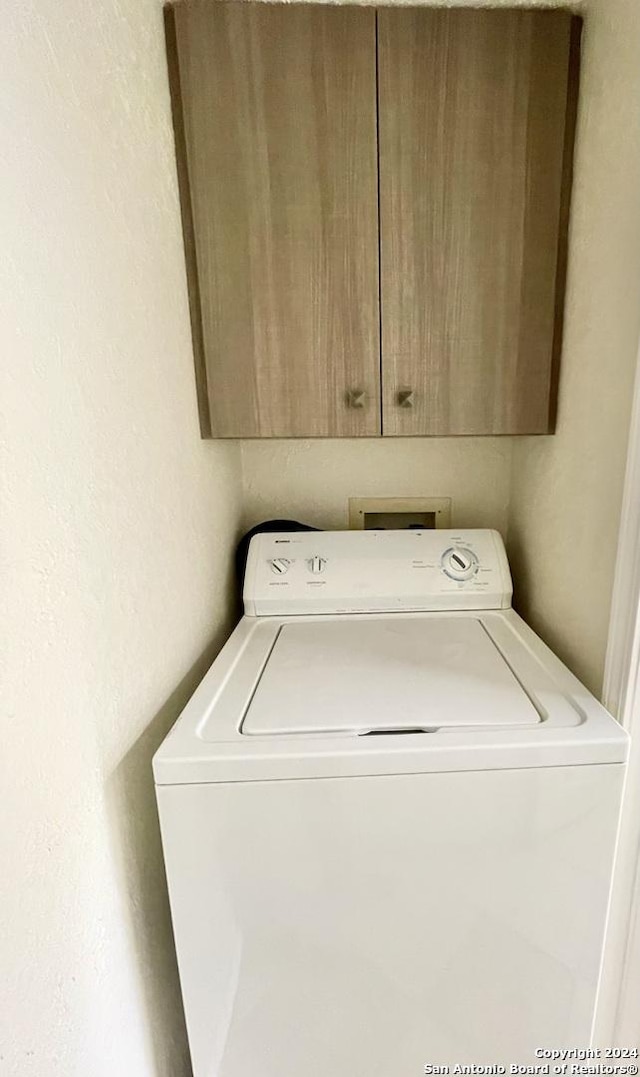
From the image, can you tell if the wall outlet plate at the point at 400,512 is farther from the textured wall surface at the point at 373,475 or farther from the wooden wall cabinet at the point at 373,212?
the wooden wall cabinet at the point at 373,212

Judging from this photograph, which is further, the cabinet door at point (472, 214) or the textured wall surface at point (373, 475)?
the textured wall surface at point (373, 475)

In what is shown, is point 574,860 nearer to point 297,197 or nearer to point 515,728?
point 515,728

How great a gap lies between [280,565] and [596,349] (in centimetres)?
76

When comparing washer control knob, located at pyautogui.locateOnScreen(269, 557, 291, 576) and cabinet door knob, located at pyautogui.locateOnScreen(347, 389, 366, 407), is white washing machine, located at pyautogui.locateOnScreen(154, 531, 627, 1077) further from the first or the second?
cabinet door knob, located at pyautogui.locateOnScreen(347, 389, 366, 407)

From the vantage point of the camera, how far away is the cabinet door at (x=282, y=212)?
917 mm

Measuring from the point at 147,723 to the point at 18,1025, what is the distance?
36cm

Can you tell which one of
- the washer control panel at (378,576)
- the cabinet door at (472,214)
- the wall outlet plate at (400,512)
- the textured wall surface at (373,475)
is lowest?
the washer control panel at (378,576)

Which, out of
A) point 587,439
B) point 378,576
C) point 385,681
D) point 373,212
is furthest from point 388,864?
point 373,212

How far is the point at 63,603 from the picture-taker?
592mm

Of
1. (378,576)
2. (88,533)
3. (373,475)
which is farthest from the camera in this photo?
(373,475)

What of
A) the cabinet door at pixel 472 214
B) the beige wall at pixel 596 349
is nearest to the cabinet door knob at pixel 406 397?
the cabinet door at pixel 472 214

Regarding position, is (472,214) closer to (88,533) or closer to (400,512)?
(400,512)

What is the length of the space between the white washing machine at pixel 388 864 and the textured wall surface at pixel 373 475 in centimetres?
60

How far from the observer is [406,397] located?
1.07 meters
